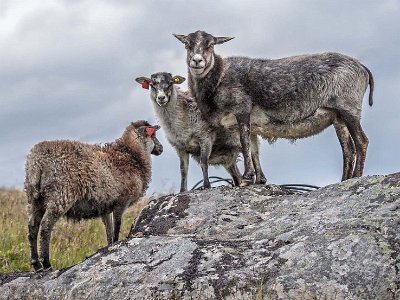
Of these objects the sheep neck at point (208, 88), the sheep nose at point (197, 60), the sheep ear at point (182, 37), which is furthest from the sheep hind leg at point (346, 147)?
the sheep ear at point (182, 37)

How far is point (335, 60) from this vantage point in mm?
11977

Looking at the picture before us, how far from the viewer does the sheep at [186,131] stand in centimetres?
1251

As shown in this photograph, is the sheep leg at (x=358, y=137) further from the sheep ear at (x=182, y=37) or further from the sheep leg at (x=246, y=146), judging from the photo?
the sheep ear at (x=182, y=37)

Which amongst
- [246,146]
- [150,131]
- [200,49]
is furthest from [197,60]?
[150,131]

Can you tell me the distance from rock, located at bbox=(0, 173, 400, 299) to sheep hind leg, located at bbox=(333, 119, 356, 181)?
235cm

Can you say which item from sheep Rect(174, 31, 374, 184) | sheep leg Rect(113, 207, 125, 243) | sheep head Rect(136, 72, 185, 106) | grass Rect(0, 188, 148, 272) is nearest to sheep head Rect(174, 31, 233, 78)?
sheep Rect(174, 31, 374, 184)

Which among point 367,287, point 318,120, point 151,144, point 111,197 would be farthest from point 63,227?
point 367,287

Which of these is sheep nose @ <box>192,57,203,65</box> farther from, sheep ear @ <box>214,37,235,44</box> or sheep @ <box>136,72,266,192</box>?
sheep @ <box>136,72,266,192</box>

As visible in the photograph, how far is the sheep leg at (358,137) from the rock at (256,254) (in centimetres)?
229

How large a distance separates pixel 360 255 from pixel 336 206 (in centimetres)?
116

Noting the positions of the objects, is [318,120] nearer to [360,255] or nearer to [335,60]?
[335,60]

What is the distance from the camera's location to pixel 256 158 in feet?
39.0

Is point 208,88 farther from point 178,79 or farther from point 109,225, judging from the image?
point 109,225

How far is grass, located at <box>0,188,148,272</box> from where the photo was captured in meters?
13.7
